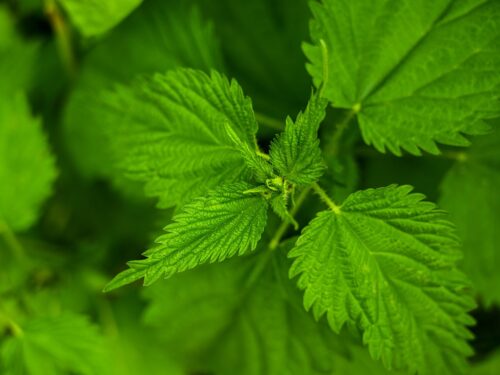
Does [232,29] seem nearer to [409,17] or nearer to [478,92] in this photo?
[409,17]

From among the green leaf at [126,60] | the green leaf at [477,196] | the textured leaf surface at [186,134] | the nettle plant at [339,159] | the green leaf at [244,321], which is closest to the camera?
the nettle plant at [339,159]

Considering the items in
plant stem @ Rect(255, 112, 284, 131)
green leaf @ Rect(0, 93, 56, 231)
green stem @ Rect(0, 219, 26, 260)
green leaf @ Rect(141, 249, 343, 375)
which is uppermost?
green leaf @ Rect(0, 93, 56, 231)

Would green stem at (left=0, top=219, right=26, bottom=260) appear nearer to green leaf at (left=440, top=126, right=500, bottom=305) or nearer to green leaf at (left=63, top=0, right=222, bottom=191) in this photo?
green leaf at (left=63, top=0, right=222, bottom=191)

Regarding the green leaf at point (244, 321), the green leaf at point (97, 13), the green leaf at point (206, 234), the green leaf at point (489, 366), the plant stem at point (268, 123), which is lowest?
the green leaf at point (489, 366)

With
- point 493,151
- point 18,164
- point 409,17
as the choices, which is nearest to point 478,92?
point 409,17

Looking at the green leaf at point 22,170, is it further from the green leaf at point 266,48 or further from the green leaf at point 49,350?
the green leaf at point 266,48

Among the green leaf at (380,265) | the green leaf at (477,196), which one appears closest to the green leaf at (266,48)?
the green leaf at (477,196)

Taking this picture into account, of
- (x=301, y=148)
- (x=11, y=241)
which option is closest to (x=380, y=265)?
(x=301, y=148)

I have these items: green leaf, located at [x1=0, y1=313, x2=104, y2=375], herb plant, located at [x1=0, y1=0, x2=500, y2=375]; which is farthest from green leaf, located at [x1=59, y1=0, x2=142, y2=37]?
green leaf, located at [x1=0, y1=313, x2=104, y2=375]
